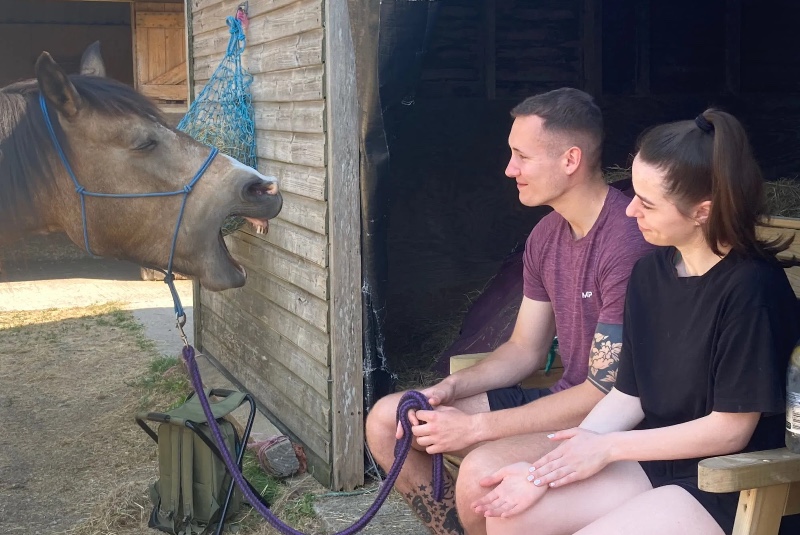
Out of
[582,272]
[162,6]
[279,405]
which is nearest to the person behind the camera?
[582,272]

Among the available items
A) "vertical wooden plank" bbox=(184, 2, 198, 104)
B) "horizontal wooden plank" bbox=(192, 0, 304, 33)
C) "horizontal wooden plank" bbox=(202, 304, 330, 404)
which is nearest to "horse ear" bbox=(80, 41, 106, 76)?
"horizontal wooden plank" bbox=(192, 0, 304, 33)

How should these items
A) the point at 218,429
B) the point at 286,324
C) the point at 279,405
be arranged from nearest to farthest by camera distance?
the point at 218,429, the point at 286,324, the point at 279,405

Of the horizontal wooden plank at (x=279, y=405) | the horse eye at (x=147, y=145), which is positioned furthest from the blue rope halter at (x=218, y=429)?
the horizontal wooden plank at (x=279, y=405)

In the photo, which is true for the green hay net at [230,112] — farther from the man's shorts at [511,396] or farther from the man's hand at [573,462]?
the man's hand at [573,462]

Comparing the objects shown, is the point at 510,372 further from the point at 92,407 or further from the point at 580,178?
the point at 92,407

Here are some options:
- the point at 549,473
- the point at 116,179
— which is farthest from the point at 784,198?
the point at 116,179

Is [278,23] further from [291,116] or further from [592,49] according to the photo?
Result: [592,49]

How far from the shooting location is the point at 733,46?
5492 millimetres

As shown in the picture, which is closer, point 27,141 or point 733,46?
point 27,141

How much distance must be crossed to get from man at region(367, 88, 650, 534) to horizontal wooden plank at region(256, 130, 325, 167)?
1.28m

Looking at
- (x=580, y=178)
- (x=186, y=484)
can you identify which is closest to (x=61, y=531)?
(x=186, y=484)

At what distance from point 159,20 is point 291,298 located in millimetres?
5538

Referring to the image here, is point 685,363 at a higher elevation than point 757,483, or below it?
higher

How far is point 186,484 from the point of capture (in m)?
3.28
